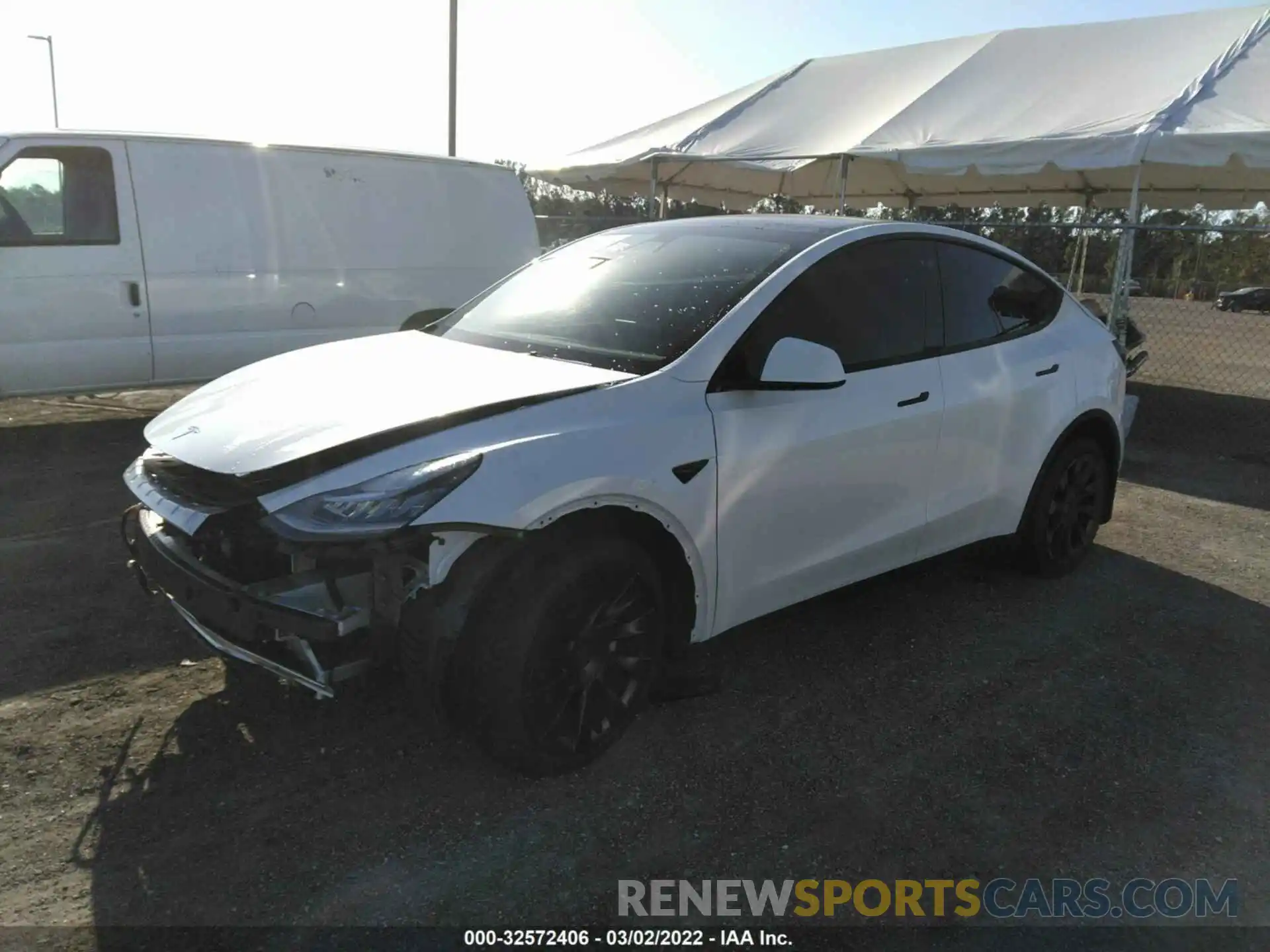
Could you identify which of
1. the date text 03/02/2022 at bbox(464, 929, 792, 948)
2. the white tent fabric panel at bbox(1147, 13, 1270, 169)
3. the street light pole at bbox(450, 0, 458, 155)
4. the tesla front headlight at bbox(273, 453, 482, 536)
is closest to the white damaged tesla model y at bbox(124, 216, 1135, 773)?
the tesla front headlight at bbox(273, 453, 482, 536)

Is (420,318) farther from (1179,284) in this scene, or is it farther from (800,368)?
(1179,284)

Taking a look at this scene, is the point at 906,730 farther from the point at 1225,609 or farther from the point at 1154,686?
the point at 1225,609

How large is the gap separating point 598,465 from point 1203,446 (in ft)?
25.1

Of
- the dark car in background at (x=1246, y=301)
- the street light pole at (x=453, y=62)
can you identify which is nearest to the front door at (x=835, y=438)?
the street light pole at (x=453, y=62)

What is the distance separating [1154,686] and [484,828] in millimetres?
2671

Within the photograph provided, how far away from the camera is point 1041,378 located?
4.34 metres

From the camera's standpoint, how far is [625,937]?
2.37m

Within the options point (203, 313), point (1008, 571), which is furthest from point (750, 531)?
point (203, 313)

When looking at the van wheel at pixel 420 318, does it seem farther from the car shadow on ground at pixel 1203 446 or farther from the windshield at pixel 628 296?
the car shadow on ground at pixel 1203 446

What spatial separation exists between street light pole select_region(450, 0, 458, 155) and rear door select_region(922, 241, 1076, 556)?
35.2 feet

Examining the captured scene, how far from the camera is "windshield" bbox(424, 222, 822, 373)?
10.8 ft

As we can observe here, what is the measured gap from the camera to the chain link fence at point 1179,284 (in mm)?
12164

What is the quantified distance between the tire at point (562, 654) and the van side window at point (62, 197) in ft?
18.1

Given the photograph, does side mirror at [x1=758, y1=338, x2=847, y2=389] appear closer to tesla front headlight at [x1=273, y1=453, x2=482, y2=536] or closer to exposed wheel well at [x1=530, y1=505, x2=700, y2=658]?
exposed wheel well at [x1=530, y1=505, x2=700, y2=658]
